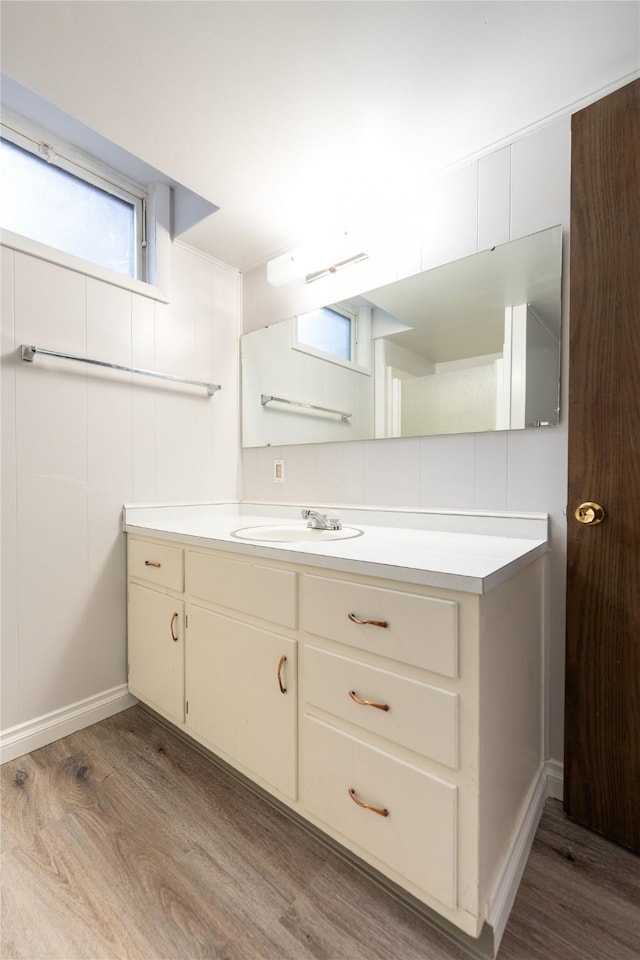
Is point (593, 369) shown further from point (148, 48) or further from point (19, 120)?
point (19, 120)

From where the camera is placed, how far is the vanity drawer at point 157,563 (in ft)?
5.10

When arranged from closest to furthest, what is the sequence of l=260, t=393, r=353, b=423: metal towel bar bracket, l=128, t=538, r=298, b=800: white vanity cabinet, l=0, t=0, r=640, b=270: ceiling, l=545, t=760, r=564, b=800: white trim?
l=0, t=0, r=640, b=270: ceiling
l=128, t=538, r=298, b=800: white vanity cabinet
l=545, t=760, r=564, b=800: white trim
l=260, t=393, r=353, b=423: metal towel bar bracket

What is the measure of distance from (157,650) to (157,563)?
13.3 inches

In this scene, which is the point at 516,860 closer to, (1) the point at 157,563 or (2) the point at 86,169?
(1) the point at 157,563

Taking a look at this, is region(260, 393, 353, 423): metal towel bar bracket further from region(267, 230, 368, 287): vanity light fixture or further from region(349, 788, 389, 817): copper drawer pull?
region(349, 788, 389, 817): copper drawer pull

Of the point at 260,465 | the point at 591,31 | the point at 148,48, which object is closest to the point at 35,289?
the point at 148,48

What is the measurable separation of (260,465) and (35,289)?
1.15 metres

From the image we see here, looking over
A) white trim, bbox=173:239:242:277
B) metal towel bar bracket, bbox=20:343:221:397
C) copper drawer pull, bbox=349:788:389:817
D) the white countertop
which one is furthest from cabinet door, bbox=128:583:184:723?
white trim, bbox=173:239:242:277

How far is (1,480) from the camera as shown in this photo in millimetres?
1493

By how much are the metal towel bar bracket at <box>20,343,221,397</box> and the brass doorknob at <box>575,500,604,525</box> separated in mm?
1611

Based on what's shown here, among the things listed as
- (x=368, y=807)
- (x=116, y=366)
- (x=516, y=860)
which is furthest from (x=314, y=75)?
(x=516, y=860)

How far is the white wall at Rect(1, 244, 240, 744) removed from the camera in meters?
1.53

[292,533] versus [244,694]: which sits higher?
[292,533]

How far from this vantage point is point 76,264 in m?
1.66
